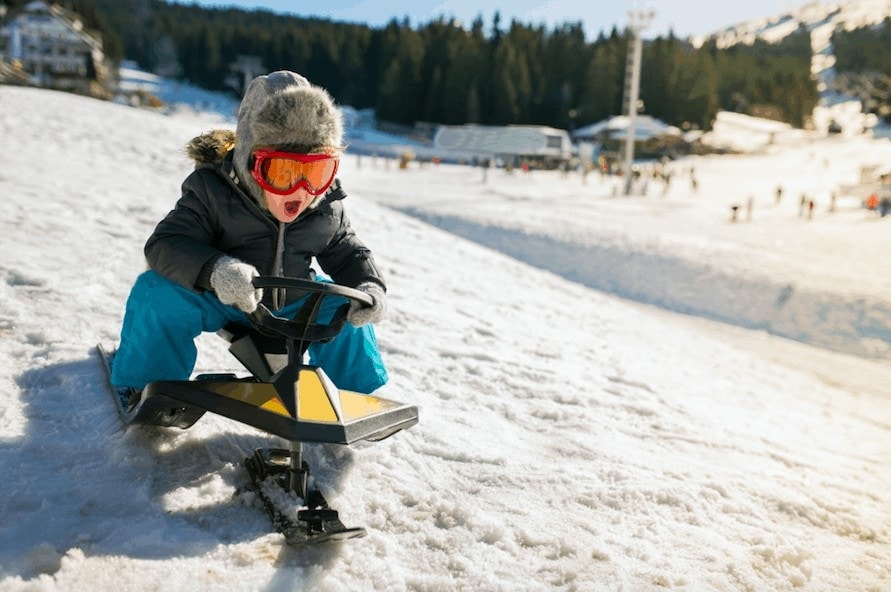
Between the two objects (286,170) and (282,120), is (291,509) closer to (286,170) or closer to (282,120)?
(286,170)

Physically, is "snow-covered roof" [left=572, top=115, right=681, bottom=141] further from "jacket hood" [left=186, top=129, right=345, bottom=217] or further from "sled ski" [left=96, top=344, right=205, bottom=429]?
"sled ski" [left=96, top=344, right=205, bottom=429]

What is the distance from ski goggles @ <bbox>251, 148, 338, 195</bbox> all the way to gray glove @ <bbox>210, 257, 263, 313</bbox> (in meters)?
0.35

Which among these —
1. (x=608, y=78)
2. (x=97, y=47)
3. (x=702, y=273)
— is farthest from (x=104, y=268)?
(x=608, y=78)

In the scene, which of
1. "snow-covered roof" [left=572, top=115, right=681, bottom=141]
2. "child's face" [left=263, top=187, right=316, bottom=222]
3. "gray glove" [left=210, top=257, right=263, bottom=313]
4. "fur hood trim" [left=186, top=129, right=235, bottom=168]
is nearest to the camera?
"gray glove" [left=210, top=257, right=263, bottom=313]

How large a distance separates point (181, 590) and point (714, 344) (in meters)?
7.41

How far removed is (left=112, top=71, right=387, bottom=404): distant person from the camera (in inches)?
90.2

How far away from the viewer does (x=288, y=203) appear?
7.73 feet

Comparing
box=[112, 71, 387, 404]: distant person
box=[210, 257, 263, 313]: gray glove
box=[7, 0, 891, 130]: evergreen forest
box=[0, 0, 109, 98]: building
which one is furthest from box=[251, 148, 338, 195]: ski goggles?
box=[0, 0, 109, 98]: building

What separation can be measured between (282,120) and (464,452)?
1511 mm

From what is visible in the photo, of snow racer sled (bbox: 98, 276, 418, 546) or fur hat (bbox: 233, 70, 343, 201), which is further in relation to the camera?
fur hat (bbox: 233, 70, 343, 201)

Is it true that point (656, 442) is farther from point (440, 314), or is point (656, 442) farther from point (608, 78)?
point (608, 78)

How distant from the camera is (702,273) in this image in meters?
13.5

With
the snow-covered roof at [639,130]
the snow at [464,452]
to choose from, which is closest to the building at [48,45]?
the snow-covered roof at [639,130]

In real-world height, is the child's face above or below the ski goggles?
below
